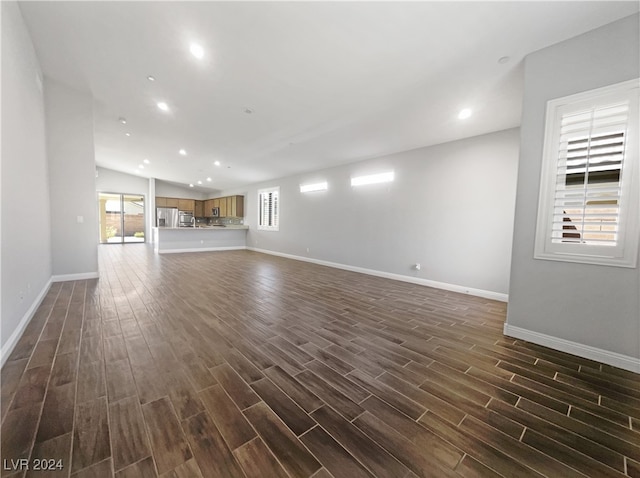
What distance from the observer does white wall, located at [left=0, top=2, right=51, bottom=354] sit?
2.04 metres

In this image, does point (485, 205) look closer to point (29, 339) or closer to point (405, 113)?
point (405, 113)

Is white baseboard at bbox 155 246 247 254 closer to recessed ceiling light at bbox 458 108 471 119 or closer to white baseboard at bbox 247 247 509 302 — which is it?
white baseboard at bbox 247 247 509 302

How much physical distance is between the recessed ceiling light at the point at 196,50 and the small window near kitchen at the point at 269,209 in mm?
5538

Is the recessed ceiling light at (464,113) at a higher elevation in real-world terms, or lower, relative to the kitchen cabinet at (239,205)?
higher

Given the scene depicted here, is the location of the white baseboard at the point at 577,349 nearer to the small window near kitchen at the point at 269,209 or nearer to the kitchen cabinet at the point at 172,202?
the small window near kitchen at the point at 269,209

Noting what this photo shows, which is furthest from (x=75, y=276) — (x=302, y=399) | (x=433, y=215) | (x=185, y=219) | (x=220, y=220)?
(x=220, y=220)

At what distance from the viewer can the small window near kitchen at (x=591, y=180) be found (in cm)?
197

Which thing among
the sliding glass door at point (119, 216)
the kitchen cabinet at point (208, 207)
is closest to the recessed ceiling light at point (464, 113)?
the kitchen cabinet at point (208, 207)

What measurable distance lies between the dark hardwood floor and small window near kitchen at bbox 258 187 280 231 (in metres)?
5.72

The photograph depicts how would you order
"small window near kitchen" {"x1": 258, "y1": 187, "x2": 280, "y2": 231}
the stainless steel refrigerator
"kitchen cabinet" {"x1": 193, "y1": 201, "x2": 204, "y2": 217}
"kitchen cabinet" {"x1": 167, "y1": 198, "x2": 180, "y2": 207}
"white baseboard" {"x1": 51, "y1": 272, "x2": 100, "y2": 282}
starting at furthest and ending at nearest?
"kitchen cabinet" {"x1": 193, "y1": 201, "x2": 204, "y2": 217} < "kitchen cabinet" {"x1": 167, "y1": 198, "x2": 180, "y2": 207} < the stainless steel refrigerator < "small window near kitchen" {"x1": 258, "y1": 187, "x2": 280, "y2": 231} < "white baseboard" {"x1": 51, "y1": 272, "x2": 100, "y2": 282}

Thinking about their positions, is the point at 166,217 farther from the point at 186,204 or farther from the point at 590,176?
the point at 590,176

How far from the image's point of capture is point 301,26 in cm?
225

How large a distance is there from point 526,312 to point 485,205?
2065mm

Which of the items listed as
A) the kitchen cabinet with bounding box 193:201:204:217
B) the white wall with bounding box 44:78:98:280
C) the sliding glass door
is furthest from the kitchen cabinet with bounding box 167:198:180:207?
the white wall with bounding box 44:78:98:280
